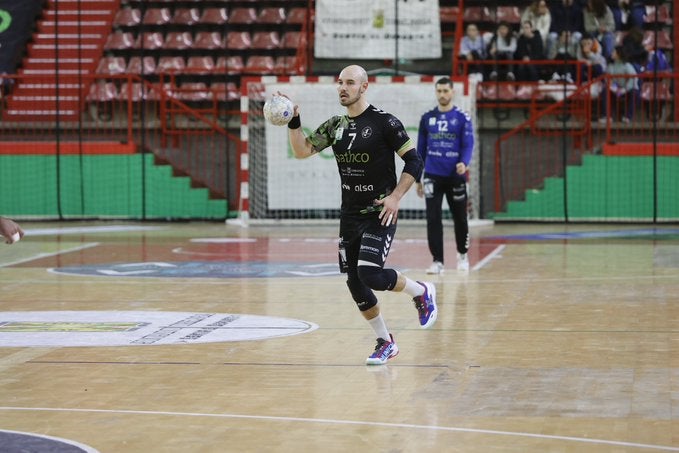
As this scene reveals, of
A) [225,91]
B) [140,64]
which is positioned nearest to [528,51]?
[225,91]

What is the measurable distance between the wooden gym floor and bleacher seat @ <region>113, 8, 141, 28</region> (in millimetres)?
12887

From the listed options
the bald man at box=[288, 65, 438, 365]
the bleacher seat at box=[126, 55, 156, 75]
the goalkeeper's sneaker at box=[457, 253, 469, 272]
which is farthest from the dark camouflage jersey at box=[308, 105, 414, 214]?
the bleacher seat at box=[126, 55, 156, 75]

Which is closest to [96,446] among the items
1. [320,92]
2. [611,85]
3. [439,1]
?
[320,92]

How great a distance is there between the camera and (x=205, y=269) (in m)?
17.4

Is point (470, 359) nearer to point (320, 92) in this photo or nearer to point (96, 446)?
point (96, 446)

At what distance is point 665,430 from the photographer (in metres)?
7.40

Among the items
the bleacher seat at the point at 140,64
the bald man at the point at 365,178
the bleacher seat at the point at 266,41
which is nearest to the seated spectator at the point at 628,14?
the bleacher seat at the point at 266,41

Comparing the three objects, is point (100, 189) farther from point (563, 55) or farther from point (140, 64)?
point (563, 55)

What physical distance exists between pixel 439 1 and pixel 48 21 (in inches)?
362

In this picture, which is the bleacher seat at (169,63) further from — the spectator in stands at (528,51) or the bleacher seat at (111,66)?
the spectator in stands at (528,51)

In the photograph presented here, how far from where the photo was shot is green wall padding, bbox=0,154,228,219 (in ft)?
89.1

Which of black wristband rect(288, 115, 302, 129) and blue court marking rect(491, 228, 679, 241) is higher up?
black wristband rect(288, 115, 302, 129)

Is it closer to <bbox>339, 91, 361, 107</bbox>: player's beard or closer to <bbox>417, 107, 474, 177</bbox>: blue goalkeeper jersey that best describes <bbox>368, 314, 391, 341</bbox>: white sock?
<bbox>339, 91, 361, 107</bbox>: player's beard

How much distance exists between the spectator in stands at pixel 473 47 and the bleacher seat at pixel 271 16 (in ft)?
15.6
